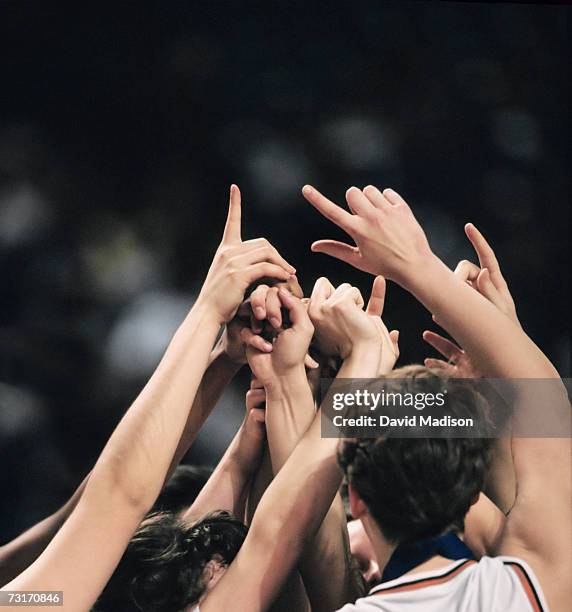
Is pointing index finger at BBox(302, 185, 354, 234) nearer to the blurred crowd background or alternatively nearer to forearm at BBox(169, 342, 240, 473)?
the blurred crowd background

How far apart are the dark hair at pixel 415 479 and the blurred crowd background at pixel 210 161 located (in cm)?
22

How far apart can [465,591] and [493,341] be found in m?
0.45

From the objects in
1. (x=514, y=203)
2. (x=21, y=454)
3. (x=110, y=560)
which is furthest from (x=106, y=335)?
(x=514, y=203)

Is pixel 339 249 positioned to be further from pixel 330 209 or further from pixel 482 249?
pixel 482 249

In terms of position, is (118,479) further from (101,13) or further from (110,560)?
(101,13)

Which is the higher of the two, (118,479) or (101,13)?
(101,13)

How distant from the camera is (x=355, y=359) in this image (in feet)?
4.86

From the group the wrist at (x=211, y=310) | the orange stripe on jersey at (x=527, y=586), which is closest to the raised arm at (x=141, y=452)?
the wrist at (x=211, y=310)

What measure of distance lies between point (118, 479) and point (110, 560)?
0.13 m

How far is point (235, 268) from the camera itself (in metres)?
1.50

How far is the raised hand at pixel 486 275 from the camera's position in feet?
5.21

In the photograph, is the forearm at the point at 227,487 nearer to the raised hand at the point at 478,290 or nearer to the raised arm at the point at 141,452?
the raised arm at the point at 141,452

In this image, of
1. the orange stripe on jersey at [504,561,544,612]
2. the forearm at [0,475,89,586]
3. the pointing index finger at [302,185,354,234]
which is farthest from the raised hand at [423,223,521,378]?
the forearm at [0,475,89,586]

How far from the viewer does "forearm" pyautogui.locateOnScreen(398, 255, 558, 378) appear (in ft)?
4.95
